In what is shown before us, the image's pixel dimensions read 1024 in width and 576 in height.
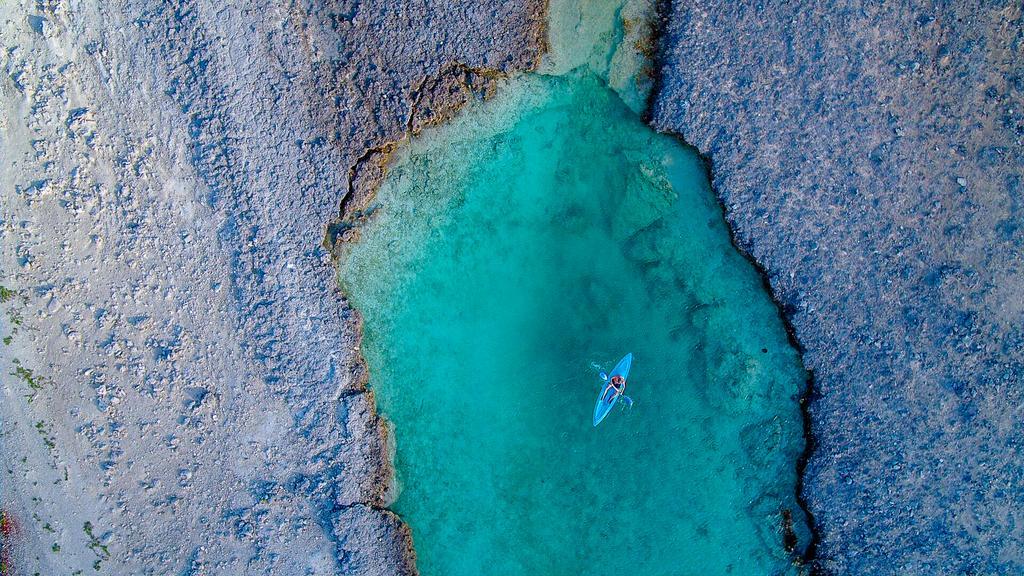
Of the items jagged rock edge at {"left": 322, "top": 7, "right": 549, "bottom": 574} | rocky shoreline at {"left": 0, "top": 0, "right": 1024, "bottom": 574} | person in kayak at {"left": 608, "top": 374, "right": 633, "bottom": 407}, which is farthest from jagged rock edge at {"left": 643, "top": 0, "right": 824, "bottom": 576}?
person in kayak at {"left": 608, "top": 374, "right": 633, "bottom": 407}

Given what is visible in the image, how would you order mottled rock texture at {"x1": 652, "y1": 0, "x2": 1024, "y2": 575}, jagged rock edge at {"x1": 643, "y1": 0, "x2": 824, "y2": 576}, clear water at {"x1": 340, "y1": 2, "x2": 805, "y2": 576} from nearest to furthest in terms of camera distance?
1. mottled rock texture at {"x1": 652, "y1": 0, "x2": 1024, "y2": 575}
2. jagged rock edge at {"x1": 643, "y1": 0, "x2": 824, "y2": 576}
3. clear water at {"x1": 340, "y1": 2, "x2": 805, "y2": 576}

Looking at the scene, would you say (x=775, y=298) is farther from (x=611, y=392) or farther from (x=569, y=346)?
(x=569, y=346)

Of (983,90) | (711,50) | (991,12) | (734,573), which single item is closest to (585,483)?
(734,573)

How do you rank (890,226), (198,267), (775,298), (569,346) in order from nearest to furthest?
(890,226) < (775,298) < (198,267) < (569,346)

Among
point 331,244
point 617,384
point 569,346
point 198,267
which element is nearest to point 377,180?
point 331,244

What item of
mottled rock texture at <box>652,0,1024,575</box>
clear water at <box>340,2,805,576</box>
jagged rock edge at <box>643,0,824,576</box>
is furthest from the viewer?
clear water at <box>340,2,805,576</box>

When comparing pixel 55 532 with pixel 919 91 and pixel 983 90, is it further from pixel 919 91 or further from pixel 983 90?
pixel 983 90

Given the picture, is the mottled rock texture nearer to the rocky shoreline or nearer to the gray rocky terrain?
the rocky shoreline

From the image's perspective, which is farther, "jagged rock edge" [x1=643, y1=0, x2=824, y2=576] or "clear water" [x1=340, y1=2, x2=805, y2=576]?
"clear water" [x1=340, y1=2, x2=805, y2=576]
